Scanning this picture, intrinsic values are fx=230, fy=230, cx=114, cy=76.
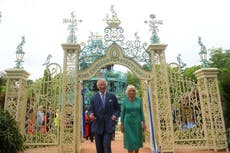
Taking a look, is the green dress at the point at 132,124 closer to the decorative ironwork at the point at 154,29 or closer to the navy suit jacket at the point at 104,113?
the navy suit jacket at the point at 104,113

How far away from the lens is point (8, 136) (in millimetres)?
5754

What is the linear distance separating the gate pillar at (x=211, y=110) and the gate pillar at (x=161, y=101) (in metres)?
1.26

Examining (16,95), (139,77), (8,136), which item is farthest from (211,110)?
(16,95)

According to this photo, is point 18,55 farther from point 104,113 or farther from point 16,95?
point 104,113

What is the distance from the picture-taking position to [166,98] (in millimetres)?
7621

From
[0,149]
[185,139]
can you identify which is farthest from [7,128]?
[185,139]

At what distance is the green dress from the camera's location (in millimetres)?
4301

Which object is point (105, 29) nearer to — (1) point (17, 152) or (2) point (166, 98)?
(2) point (166, 98)

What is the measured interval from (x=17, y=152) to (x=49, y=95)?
2127 mm

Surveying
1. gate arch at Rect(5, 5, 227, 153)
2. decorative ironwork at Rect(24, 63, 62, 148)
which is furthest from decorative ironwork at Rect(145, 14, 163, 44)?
decorative ironwork at Rect(24, 63, 62, 148)

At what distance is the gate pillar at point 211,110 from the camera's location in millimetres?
7480

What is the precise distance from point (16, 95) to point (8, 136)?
1.90 m

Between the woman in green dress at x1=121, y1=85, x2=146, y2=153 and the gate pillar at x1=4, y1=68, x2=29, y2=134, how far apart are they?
4.16 meters

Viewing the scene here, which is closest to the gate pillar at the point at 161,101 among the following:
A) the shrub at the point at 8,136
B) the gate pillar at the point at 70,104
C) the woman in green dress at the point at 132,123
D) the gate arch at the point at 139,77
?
the gate arch at the point at 139,77
